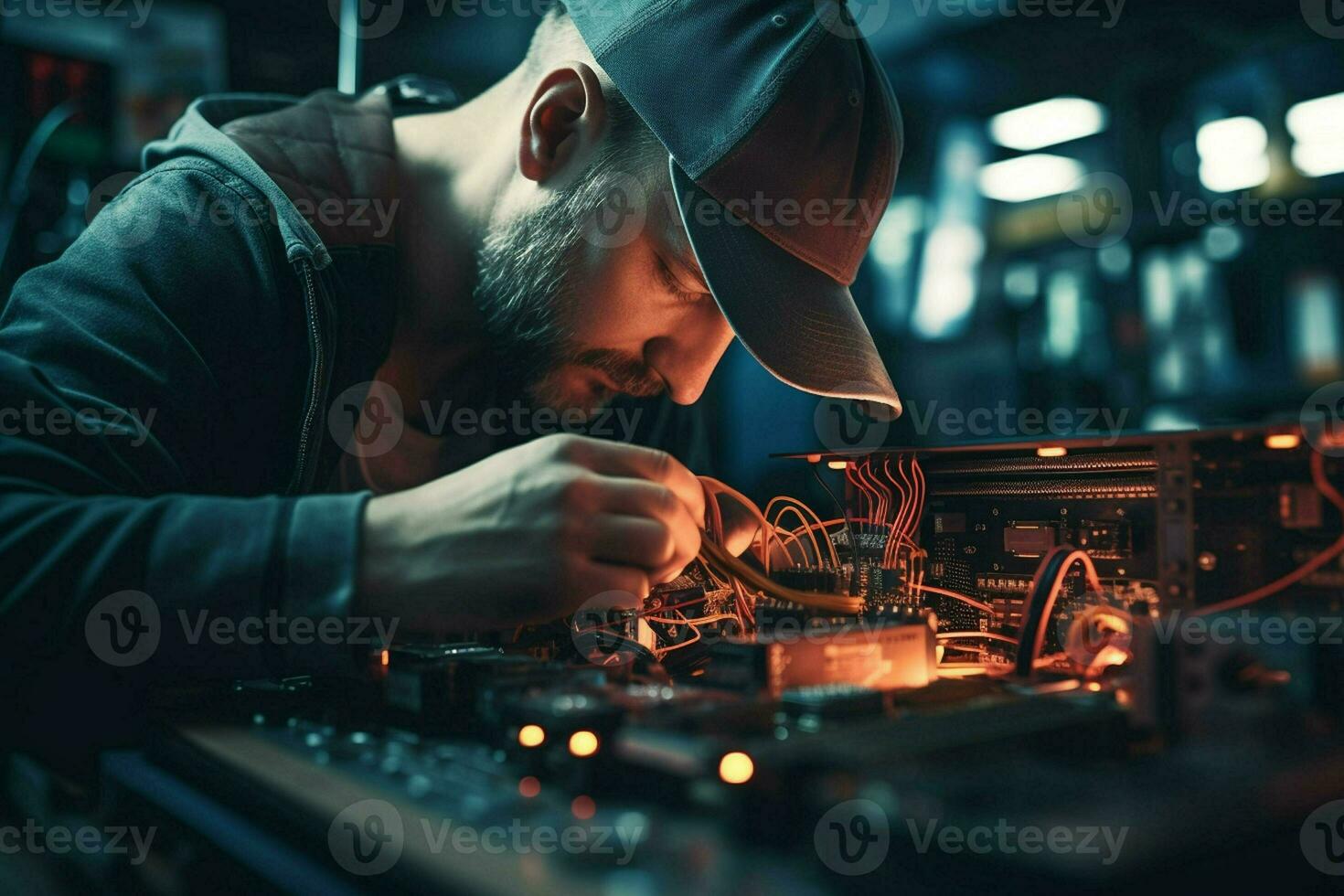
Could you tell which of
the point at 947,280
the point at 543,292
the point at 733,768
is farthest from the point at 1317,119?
the point at 733,768

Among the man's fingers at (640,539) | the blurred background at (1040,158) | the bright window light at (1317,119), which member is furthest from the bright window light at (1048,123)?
the man's fingers at (640,539)

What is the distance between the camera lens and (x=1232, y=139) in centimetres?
272

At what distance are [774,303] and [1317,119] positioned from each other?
7.65ft

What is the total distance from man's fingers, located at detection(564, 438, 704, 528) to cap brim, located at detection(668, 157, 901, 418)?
0.26m

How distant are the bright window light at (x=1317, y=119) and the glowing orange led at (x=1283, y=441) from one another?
7.34 feet

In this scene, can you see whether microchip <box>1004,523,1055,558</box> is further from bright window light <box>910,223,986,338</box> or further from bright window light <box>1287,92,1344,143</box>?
bright window light <box>910,223,986,338</box>

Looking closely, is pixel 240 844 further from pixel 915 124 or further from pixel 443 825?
pixel 915 124

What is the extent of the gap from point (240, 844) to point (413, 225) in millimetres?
1149

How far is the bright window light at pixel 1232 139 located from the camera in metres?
2.66

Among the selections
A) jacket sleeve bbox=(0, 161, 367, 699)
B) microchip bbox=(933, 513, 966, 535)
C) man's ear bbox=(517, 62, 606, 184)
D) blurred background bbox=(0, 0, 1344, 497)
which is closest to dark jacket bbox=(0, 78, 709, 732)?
jacket sleeve bbox=(0, 161, 367, 699)

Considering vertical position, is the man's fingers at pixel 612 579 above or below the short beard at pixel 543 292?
below

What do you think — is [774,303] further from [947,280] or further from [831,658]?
[947,280]

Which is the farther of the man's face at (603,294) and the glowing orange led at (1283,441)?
the man's face at (603,294)

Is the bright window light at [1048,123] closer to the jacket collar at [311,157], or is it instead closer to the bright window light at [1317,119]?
the bright window light at [1317,119]
